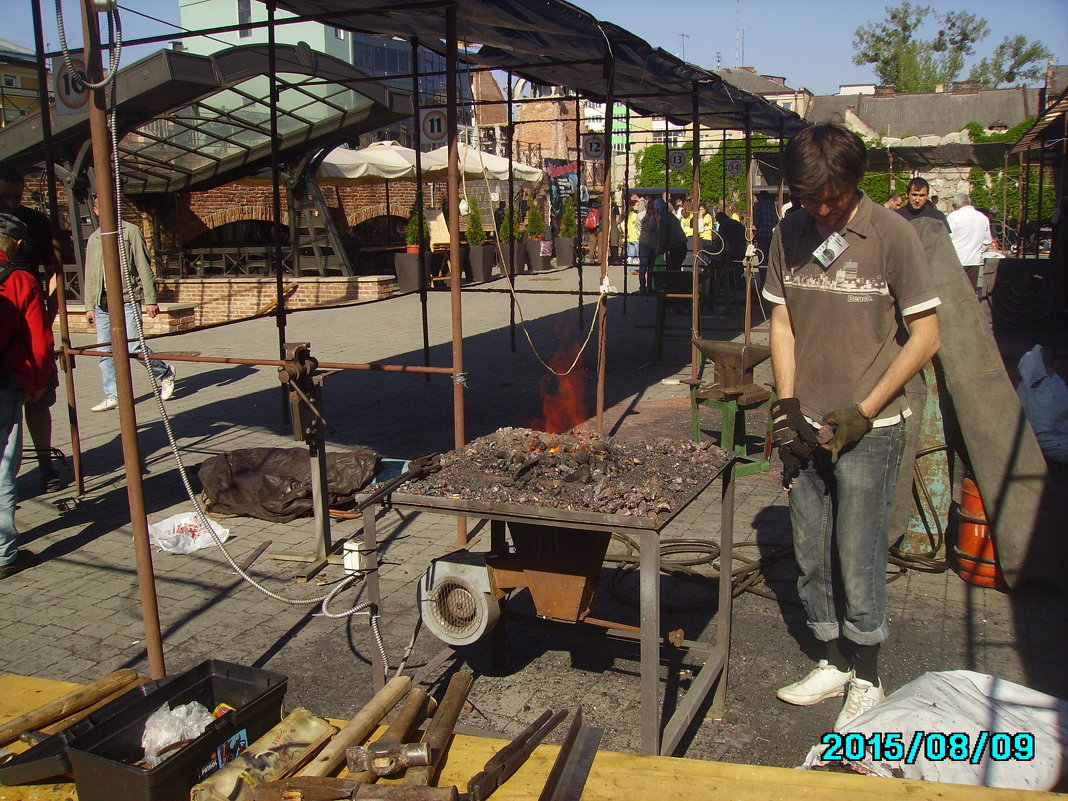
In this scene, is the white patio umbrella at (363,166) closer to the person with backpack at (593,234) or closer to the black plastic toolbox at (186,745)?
the person with backpack at (593,234)

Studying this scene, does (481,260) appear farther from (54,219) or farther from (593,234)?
(54,219)

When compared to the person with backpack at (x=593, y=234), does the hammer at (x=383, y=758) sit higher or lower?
lower

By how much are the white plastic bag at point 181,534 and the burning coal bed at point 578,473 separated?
8.75 feet

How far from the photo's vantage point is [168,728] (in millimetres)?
2521

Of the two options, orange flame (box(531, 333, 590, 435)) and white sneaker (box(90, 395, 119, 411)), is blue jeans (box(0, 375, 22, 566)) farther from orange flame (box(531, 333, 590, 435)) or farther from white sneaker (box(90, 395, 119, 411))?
white sneaker (box(90, 395, 119, 411))

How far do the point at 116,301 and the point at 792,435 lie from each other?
2.34 meters

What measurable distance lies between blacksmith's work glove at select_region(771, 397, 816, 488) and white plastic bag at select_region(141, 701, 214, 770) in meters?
2.06

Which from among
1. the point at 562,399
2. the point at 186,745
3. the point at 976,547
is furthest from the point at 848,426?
the point at 562,399

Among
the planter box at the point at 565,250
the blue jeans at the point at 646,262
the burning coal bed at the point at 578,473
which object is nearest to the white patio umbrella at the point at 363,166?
the blue jeans at the point at 646,262

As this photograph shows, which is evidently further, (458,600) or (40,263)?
(40,263)

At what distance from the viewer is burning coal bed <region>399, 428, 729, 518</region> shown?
9.73ft

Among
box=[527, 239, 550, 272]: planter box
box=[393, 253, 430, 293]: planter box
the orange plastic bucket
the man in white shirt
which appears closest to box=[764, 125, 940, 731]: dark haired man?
the orange plastic bucket
